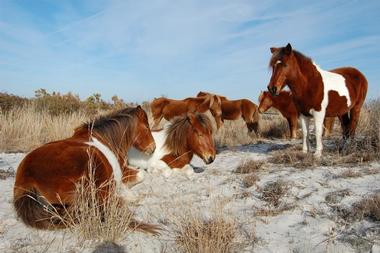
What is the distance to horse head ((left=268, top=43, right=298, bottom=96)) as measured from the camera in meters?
6.30

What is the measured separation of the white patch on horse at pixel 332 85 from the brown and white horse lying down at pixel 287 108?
3288 millimetres

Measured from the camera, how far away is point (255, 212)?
4.03 meters

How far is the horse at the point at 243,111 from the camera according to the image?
1228cm

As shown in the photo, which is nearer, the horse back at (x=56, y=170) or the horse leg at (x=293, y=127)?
the horse back at (x=56, y=170)

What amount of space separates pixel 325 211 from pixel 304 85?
10.1ft

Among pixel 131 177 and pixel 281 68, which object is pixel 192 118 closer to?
pixel 131 177

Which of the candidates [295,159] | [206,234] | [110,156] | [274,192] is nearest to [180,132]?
[295,159]

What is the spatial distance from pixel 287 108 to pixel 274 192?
6.84 meters

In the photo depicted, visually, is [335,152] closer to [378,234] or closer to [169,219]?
[378,234]

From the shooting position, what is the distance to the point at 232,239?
331 cm

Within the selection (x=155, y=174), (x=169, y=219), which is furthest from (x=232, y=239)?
(x=155, y=174)

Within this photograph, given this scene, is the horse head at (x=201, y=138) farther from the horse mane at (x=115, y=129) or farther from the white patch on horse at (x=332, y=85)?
the white patch on horse at (x=332, y=85)

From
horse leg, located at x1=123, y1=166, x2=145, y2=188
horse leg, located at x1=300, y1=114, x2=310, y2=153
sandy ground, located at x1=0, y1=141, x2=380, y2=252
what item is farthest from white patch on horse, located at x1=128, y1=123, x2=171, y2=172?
horse leg, located at x1=300, y1=114, x2=310, y2=153

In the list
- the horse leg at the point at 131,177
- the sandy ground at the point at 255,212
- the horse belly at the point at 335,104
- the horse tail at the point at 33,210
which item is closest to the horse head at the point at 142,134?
the horse leg at the point at 131,177
